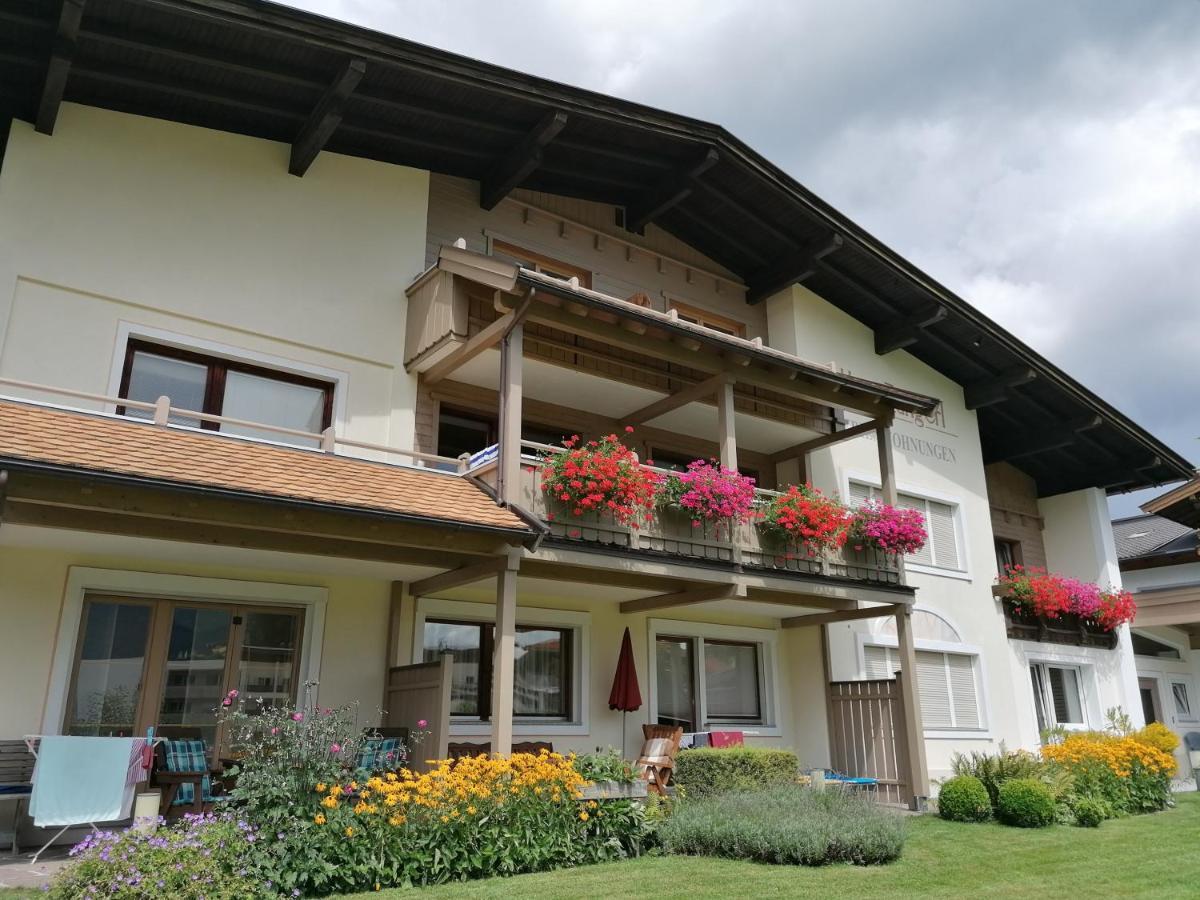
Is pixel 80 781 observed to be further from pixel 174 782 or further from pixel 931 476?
pixel 931 476

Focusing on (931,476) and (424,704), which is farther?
(931,476)

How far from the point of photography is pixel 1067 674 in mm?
20062

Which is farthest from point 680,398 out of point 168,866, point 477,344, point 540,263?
point 168,866

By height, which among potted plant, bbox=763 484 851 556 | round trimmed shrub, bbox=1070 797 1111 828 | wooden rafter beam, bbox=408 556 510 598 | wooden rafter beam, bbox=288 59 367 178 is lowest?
round trimmed shrub, bbox=1070 797 1111 828

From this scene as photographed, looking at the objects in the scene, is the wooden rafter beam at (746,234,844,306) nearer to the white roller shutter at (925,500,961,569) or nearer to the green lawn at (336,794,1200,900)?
the white roller shutter at (925,500,961,569)

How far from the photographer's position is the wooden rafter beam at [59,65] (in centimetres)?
955

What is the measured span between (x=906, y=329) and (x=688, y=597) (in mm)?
8145

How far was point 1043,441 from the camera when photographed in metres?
20.5

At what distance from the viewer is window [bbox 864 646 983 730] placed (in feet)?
54.3

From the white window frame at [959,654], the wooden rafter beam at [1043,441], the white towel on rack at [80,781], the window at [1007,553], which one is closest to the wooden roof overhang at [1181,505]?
the wooden rafter beam at [1043,441]

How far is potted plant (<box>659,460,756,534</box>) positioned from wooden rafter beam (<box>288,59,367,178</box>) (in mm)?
6014

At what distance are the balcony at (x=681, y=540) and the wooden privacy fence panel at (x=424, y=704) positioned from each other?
76.4 inches

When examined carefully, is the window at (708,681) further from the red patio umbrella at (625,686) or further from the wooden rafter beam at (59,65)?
the wooden rafter beam at (59,65)

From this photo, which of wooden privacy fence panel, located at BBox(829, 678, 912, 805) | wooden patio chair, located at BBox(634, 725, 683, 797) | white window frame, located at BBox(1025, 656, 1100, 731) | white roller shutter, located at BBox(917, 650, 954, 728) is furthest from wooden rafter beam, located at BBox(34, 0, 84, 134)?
white window frame, located at BBox(1025, 656, 1100, 731)
